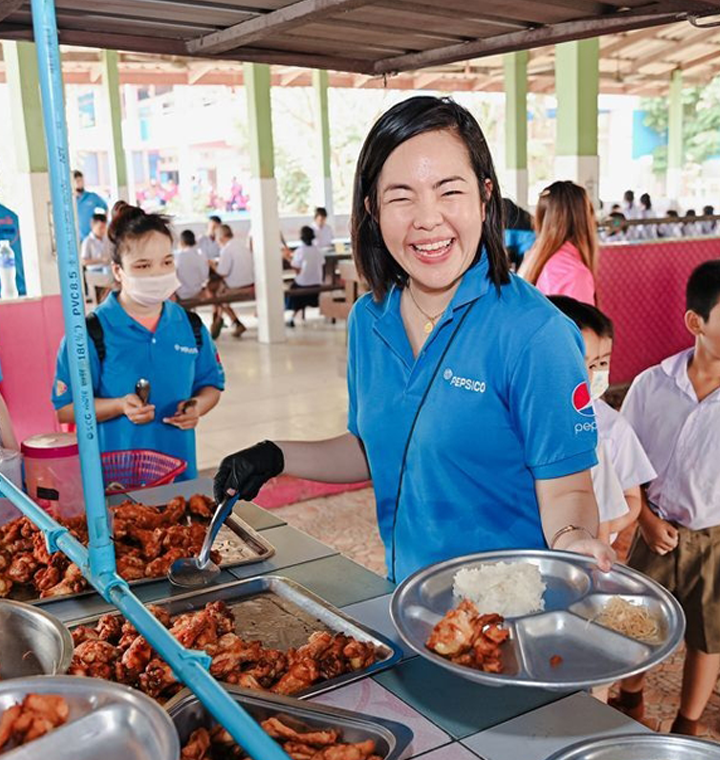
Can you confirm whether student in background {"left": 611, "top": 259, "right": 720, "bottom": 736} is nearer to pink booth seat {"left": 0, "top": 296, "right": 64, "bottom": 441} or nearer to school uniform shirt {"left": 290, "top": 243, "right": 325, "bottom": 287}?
pink booth seat {"left": 0, "top": 296, "right": 64, "bottom": 441}

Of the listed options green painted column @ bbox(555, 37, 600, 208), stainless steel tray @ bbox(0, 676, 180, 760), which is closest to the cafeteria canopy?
stainless steel tray @ bbox(0, 676, 180, 760)

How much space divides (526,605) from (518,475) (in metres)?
0.34

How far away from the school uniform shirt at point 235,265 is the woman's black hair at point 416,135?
8.32 metres

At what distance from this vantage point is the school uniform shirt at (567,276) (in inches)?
149

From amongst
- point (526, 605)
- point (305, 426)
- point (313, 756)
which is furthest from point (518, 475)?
point (305, 426)

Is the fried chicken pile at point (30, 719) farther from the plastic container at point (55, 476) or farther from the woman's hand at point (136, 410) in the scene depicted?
the woman's hand at point (136, 410)

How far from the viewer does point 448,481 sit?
1671 mm

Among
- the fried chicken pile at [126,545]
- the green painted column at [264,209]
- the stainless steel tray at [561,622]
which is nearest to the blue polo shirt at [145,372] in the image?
the fried chicken pile at [126,545]

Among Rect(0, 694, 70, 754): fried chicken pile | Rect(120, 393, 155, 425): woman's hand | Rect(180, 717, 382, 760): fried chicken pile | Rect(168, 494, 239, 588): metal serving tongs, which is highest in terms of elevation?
Rect(0, 694, 70, 754): fried chicken pile

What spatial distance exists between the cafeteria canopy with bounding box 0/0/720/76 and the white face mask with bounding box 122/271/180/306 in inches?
28.0

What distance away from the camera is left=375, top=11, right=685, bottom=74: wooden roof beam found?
8.62 ft

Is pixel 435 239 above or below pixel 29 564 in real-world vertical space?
above

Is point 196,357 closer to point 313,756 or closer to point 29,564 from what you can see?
point 29,564

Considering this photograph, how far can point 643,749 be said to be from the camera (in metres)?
1.09
